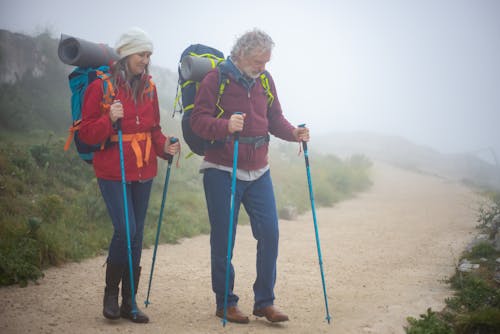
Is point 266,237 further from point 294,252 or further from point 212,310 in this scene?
point 294,252

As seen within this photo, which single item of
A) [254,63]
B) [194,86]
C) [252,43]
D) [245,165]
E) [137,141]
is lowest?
[245,165]

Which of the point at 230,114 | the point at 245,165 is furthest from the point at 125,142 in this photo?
the point at 245,165

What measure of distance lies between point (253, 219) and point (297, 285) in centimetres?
218

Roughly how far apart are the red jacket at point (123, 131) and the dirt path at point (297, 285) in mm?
1368

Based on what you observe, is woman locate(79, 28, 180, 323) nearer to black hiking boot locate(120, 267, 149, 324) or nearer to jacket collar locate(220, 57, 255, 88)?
black hiking boot locate(120, 267, 149, 324)

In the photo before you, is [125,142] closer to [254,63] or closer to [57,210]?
[254,63]

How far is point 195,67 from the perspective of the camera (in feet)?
13.1

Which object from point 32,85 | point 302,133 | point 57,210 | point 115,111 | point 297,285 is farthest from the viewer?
point 32,85

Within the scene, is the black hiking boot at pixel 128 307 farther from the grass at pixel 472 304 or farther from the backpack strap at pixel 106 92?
the grass at pixel 472 304

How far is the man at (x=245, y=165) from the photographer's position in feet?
12.8

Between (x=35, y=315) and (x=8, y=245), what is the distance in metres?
1.52

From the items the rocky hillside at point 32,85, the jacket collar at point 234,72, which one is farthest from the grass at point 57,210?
the jacket collar at point 234,72

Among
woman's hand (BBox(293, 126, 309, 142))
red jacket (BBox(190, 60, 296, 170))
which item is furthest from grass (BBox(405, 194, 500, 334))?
red jacket (BBox(190, 60, 296, 170))

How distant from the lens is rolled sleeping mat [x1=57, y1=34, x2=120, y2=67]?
3.83 metres
